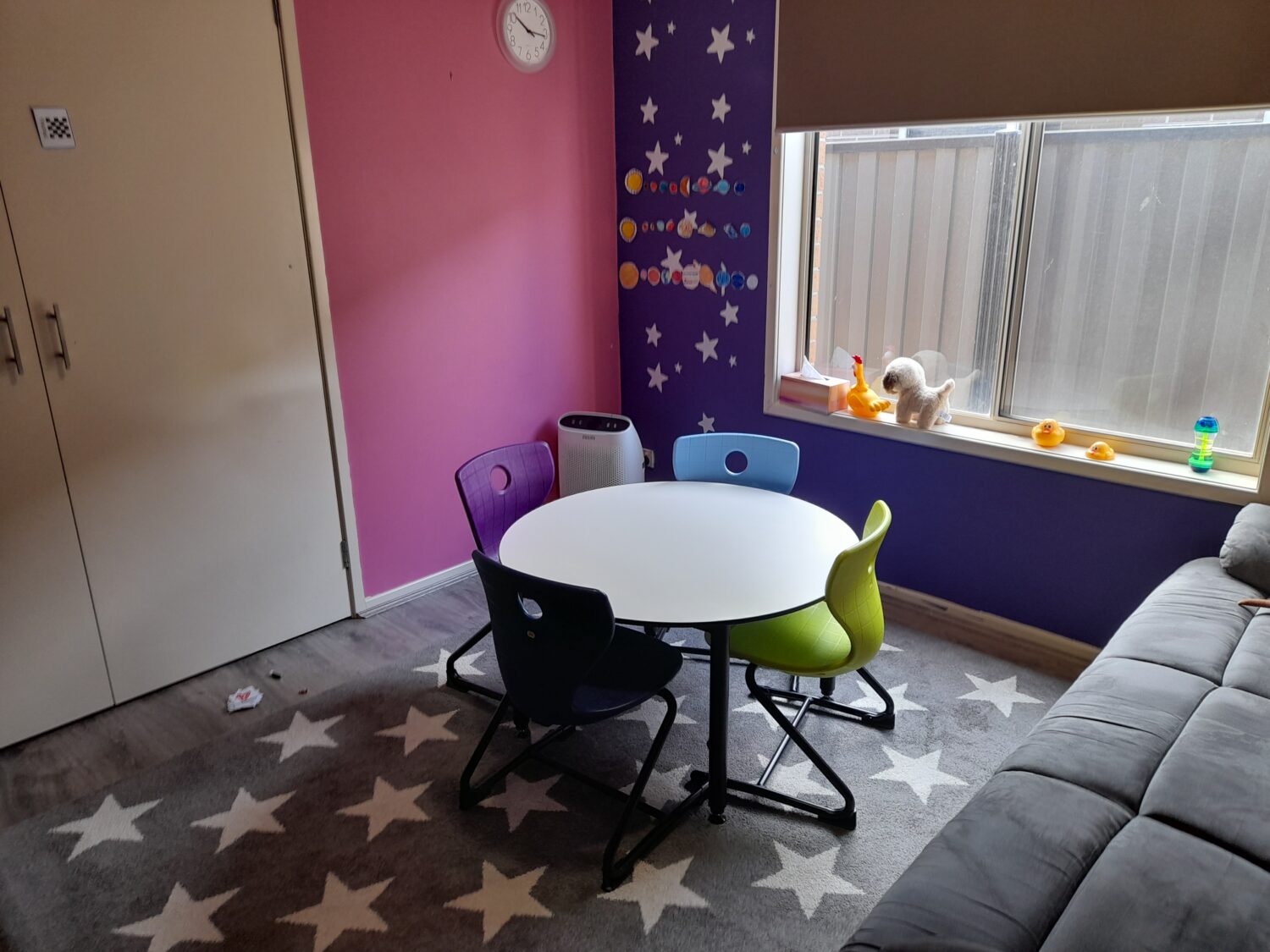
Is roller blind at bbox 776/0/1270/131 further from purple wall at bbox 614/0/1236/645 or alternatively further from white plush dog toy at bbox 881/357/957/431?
white plush dog toy at bbox 881/357/957/431

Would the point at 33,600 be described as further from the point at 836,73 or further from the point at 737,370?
the point at 836,73

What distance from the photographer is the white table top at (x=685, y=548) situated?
2070 mm

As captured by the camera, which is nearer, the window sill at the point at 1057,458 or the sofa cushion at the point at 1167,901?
the sofa cushion at the point at 1167,901

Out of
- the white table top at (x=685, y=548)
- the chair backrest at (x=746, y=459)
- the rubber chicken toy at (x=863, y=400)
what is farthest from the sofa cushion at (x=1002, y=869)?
the rubber chicken toy at (x=863, y=400)

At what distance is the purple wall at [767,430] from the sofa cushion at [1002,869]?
1381 mm

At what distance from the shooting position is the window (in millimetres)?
2631

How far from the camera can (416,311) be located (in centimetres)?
339

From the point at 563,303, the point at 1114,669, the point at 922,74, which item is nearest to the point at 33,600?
the point at 563,303

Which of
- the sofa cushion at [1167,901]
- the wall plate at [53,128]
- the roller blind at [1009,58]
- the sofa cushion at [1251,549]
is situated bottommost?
the sofa cushion at [1167,901]

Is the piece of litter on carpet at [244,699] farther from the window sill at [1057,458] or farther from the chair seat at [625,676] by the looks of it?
the window sill at [1057,458]

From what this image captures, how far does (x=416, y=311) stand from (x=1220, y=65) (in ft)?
8.64

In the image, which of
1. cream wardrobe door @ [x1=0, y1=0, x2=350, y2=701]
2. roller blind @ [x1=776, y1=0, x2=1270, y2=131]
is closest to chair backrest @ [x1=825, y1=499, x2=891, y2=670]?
roller blind @ [x1=776, y1=0, x2=1270, y2=131]

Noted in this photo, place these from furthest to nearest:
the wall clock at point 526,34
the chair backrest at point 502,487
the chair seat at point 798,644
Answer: the wall clock at point 526,34
the chair backrest at point 502,487
the chair seat at point 798,644

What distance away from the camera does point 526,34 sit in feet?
11.4
